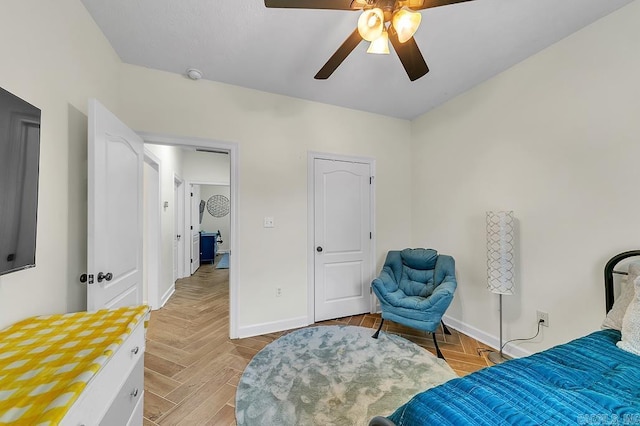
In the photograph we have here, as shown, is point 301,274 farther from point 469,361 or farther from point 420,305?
point 469,361

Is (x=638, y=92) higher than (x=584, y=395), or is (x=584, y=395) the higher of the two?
(x=638, y=92)

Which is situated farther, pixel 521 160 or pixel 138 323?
pixel 521 160

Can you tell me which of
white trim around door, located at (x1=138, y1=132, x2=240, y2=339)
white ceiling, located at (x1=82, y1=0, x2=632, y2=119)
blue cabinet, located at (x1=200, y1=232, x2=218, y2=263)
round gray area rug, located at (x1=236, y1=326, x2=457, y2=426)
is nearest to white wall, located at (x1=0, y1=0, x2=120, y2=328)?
white ceiling, located at (x1=82, y1=0, x2=632, y2=119)

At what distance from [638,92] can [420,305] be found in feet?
6.79

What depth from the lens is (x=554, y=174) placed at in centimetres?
202

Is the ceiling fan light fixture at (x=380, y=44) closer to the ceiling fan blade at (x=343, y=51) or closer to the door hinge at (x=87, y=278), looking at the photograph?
the ceiling fan blade at (x=343, y=51)

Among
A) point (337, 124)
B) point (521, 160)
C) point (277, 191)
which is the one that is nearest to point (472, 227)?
point (521, 160)

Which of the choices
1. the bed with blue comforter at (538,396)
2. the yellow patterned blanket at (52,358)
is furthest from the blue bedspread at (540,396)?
the yellow patterned blanket at (52,358)

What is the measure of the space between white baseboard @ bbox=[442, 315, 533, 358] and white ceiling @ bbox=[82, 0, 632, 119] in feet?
8.31

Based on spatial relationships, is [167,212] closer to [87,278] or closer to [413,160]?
[87,278]

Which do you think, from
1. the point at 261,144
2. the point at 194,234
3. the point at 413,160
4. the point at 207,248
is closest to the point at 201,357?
the point at 261,144

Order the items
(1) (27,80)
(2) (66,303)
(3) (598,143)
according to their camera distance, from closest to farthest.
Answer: (1) (27,80)
(2) (66,303)
(3) (598,143)

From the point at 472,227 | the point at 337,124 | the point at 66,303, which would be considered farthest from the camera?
the point at 337,124

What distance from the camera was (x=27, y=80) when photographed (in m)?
1.17
